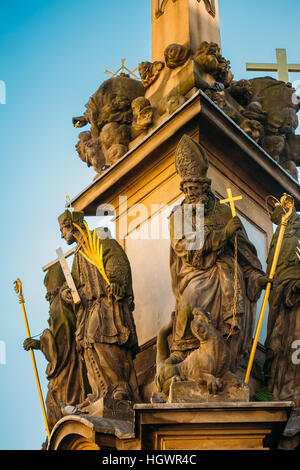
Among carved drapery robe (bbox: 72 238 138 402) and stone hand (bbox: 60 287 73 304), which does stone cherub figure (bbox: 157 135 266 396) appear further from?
stone hand (bbox: 60 287 73 304)

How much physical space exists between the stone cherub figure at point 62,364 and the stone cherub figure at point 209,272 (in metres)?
1.57

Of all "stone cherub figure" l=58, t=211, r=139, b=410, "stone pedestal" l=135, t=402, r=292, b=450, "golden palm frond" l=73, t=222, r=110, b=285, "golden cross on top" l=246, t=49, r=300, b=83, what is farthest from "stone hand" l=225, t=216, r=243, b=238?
"golden cross on top" l=246, t=49, r=300, b=83

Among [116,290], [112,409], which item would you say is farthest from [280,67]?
[112,409]

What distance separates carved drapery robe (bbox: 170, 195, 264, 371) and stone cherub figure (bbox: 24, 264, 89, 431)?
161 centimetres

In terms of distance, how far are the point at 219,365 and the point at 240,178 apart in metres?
3.73

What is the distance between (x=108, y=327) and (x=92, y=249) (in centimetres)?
105

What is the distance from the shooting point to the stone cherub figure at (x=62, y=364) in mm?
12023

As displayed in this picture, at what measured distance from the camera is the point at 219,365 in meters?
10.2

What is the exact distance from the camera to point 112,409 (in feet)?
36.2

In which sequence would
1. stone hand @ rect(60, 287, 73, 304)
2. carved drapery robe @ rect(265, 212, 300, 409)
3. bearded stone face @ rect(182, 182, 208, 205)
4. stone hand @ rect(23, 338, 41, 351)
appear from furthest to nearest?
1. stone hand @ rect(23, 338, 41, 351)
2. stone hand @ rect(60, 287, 73, 304)
3. carved drapery robe @ rect(265, 212, 300, 409)
4. bearded stone face @ rect(182, 182, 208, 205)

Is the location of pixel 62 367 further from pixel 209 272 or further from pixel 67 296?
pixel 209 272

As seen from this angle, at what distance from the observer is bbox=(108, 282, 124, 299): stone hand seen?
38.5 feet

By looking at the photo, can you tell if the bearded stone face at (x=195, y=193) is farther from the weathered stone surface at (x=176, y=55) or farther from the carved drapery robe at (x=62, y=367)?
the weathered stone surface at (x=176, y=55)
